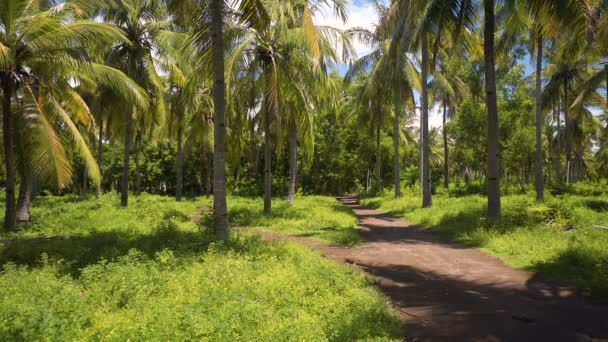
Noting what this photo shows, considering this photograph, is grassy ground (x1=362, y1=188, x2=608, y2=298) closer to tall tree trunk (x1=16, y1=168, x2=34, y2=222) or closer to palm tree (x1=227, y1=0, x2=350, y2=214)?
palm tree (x1=227, y1=0, x2=350, y2=214)

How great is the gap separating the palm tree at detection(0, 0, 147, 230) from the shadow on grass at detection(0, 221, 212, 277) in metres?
1.77

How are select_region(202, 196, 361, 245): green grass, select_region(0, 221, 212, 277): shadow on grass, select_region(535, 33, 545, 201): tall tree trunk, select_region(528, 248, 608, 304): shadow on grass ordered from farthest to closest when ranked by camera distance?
select_region(535, 33, 545, 201): tall tree trunk
select_region(202, 196, 361, 245): green grass
select_region(0, 221, 212, 277): shadow on grass
select_region(528, 248, 608, 304): shadow on grass

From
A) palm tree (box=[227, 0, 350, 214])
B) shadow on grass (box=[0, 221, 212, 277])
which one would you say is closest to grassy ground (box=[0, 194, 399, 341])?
shadow on grass (box=[0, 221, 212, 277])

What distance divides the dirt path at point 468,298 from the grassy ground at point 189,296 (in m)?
0.58

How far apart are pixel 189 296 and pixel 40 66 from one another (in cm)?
919

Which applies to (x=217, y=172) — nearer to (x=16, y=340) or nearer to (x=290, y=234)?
(x=290, y=234)

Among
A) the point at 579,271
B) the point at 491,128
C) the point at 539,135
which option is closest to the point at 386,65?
the point at 539,135

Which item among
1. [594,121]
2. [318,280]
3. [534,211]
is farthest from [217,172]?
[594,121]

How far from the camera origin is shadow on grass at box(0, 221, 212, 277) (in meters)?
7.52

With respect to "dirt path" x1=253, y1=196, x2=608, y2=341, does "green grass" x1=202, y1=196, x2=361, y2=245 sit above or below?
above

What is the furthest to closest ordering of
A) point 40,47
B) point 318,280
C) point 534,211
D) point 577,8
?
point 534,211 < point 40,47 < point 577,8 < point 318,280

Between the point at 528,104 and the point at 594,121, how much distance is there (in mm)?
12319

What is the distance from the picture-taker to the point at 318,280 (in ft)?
20.0

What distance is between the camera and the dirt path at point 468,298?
15.7 ft
